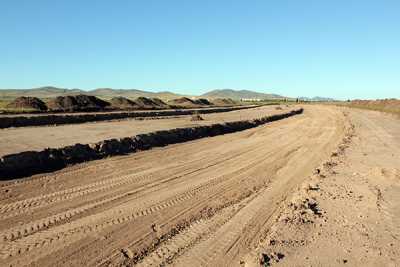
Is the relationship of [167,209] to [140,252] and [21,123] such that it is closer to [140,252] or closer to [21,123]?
[140,252]

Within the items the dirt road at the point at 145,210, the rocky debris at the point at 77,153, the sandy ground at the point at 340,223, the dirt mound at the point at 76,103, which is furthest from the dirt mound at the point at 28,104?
the sandy ground at the point at 340,223

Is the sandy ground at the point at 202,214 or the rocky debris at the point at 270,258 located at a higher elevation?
the rocky debris at the point at 270,258

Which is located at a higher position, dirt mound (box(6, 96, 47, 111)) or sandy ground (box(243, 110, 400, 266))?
sandy ground (box(243, 110, 400, 266))

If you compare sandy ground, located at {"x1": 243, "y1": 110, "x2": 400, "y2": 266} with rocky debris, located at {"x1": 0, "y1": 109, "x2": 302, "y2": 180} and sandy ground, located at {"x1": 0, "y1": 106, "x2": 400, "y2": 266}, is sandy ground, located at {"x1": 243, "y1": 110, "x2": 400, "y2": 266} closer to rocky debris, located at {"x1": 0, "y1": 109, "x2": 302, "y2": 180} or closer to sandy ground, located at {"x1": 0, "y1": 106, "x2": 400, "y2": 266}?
sandy ground, located at {"x1": 0, "y1": 106, "x2": 400, "y2": 266}

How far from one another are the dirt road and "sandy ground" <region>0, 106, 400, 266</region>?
0.02 meters

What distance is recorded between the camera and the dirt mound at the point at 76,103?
5272 centimetres

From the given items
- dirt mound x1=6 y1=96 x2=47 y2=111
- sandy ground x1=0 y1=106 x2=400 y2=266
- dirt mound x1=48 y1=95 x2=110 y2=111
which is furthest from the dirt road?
dirt mound x1=48 y1=95 x2=110 y2=111

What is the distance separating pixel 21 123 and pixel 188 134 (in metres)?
13.1

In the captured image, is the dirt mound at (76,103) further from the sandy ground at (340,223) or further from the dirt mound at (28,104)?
the sandy ground at (340,223)

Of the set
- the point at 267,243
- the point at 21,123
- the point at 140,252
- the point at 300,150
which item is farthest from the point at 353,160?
the point at 21,123

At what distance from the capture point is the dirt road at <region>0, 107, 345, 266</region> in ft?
23.4

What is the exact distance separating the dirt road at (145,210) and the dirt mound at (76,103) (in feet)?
125

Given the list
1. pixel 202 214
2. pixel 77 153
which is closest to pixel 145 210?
pixel 202 214

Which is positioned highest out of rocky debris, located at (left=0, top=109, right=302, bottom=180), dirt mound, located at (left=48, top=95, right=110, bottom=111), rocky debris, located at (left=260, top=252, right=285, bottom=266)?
rocky debris, located at (left=260, top=252, right=285, bottom=266)
